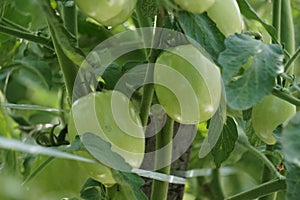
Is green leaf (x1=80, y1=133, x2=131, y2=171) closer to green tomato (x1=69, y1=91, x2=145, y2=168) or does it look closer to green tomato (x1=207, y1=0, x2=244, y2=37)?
green tomato (x1=69, y1=91, x2=145, y2=168)

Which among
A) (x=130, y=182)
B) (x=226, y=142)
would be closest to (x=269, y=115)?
(x=226, y=142)

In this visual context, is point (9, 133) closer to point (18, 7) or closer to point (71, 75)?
point (18, 7)

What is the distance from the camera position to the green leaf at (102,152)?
503 millimetres

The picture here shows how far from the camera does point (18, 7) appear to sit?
0.95 m

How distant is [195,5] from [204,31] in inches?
1.4

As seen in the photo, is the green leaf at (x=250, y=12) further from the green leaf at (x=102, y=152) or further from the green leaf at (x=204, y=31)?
the green leaf at (x=102, y=152)

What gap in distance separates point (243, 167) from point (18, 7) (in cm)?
45

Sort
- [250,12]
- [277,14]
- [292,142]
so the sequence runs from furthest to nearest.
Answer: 1. [277,14]
2. [250,12]
3. [292,142]

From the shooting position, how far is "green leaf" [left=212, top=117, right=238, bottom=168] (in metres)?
0.64

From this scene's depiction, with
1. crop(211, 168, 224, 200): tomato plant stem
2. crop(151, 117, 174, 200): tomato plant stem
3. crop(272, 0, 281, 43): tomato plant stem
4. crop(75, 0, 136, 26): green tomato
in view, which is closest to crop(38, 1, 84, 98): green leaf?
crop(75, 0, 136, 26): green tomato

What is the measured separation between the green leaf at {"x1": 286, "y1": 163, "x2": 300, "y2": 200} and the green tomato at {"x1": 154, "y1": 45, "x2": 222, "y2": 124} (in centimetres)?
10

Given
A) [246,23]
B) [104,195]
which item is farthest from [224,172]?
[104,195]

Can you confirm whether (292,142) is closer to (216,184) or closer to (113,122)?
(113,122)

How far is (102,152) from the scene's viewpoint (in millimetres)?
511
